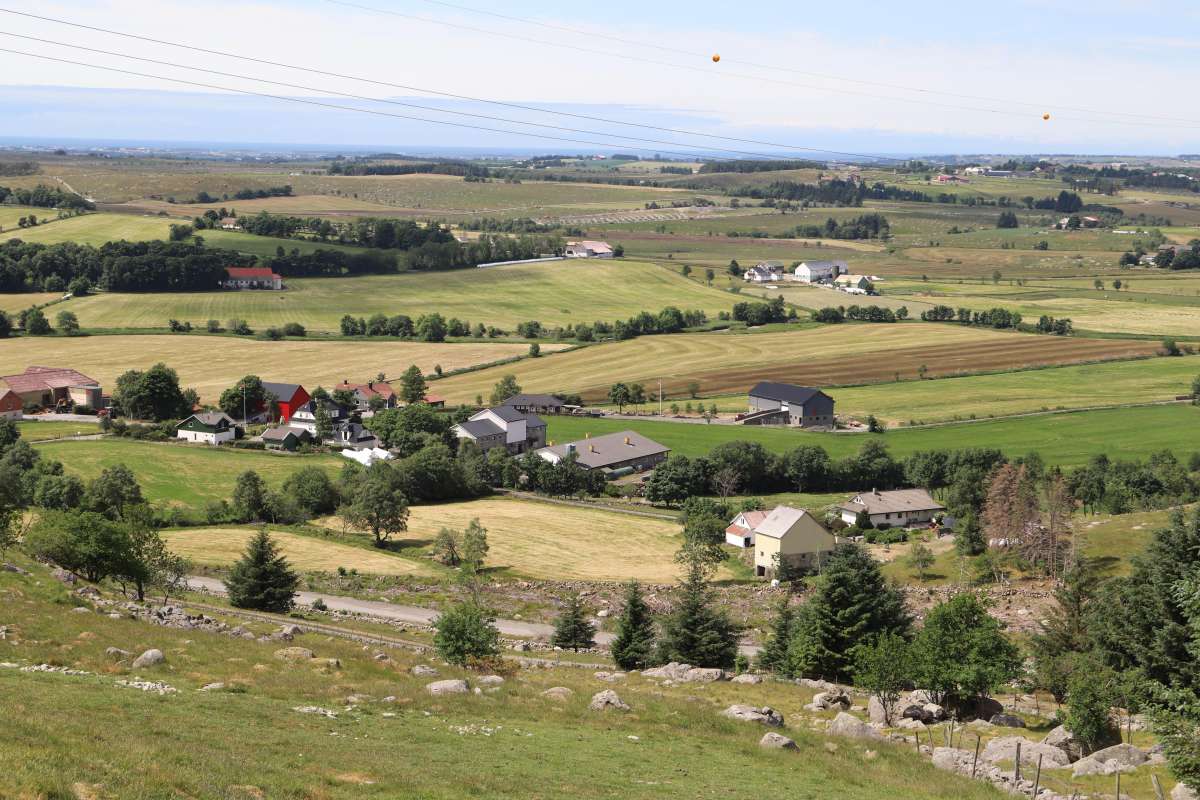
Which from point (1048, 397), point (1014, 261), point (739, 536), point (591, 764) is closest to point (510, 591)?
point (739, 536)

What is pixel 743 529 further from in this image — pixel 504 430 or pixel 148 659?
pixel 148 659

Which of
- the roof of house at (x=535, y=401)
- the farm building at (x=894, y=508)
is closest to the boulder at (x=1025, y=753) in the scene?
the farm building at (x=894, y=508)

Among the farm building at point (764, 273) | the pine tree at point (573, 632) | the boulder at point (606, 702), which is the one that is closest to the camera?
the boulder at point (606, 702)

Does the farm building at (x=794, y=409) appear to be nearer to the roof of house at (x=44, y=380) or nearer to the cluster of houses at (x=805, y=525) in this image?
the cluster of houses at (x=805, y=525)

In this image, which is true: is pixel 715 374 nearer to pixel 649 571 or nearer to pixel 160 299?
pixel 649 571

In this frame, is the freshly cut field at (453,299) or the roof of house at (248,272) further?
the roof of house at (248,272)

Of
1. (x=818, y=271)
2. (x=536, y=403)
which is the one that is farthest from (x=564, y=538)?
(x=818, y=271)

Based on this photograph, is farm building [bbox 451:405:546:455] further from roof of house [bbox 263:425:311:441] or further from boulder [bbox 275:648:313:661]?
boulder [bbox 275:648:313:661]
